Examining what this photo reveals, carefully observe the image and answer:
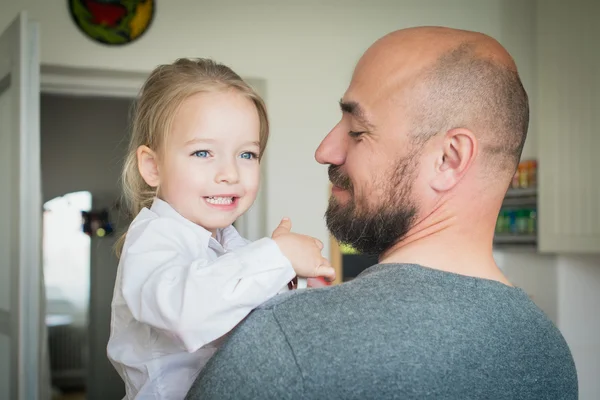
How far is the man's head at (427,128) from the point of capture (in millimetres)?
970

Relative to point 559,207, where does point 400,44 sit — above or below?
above

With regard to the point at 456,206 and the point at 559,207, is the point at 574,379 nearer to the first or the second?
the point at 456,206

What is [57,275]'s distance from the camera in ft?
24.8

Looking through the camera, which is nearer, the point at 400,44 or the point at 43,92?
the point at 400,44

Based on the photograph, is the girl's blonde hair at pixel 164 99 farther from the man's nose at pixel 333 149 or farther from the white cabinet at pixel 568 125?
the white cabinet at pixel 568 125

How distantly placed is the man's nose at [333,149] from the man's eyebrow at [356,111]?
42 millimetres

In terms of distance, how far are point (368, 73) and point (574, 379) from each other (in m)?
0.52

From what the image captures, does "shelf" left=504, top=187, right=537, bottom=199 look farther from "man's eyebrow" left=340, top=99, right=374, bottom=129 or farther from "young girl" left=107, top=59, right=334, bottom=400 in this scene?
"man's eyebrow" left=340, top=99, right=374, bottom=129

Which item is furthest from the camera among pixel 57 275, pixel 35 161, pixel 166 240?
pixel 57 275

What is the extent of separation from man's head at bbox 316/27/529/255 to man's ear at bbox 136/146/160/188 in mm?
417

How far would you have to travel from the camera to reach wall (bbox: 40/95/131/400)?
17.4 feet

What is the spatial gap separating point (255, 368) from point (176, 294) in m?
0.22

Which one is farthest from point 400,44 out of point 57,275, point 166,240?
point 57,275

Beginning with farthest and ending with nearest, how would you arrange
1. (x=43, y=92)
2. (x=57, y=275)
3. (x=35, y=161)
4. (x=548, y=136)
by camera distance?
(x=57, y=275) < (x=548, y=136) < (x=43, y=92) < (x=35, y=161)
